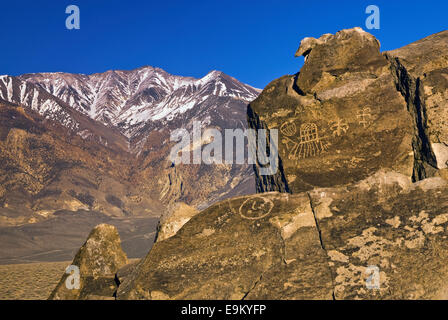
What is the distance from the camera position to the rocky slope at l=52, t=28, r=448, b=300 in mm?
5910

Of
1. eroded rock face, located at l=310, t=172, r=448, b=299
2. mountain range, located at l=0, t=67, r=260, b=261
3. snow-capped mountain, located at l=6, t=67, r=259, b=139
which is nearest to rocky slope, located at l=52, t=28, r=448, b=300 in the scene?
eroded rock face, located at l=310, t=172, r=448, b=299

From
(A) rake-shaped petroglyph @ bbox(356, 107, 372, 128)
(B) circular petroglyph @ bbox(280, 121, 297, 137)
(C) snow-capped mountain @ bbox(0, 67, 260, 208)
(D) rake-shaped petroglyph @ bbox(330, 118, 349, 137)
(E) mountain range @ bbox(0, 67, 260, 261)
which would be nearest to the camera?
(A) rake-shaped petroglyph @ bbox(356, 107, 372, 128)

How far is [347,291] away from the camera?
565cm

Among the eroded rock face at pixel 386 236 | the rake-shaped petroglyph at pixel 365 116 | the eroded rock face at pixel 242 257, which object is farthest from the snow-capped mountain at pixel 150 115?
the eroded rock face at pixel 386 236

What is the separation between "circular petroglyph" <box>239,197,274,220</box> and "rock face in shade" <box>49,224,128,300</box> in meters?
2.52

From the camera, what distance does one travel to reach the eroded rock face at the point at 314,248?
5691mm

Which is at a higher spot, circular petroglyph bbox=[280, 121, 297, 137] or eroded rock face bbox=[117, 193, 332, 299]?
circular petroglyph bbox=[280, 121, 297, 137]

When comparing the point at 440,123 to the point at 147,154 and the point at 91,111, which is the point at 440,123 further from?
the point at 91,111

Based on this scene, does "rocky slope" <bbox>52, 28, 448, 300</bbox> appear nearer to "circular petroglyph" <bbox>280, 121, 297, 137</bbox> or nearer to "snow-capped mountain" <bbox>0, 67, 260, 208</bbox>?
"circular petroglyph" <bbox>280, 121, 297, 137</bbox>

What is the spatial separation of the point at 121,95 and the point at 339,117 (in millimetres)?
178719

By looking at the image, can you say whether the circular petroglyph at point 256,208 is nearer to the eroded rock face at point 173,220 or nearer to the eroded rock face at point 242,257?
the eroded rock face at point 242,257

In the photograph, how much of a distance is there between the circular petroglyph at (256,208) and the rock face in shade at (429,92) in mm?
2836

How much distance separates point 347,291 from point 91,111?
550 ft

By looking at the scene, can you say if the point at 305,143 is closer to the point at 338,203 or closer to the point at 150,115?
the point at 338,203
